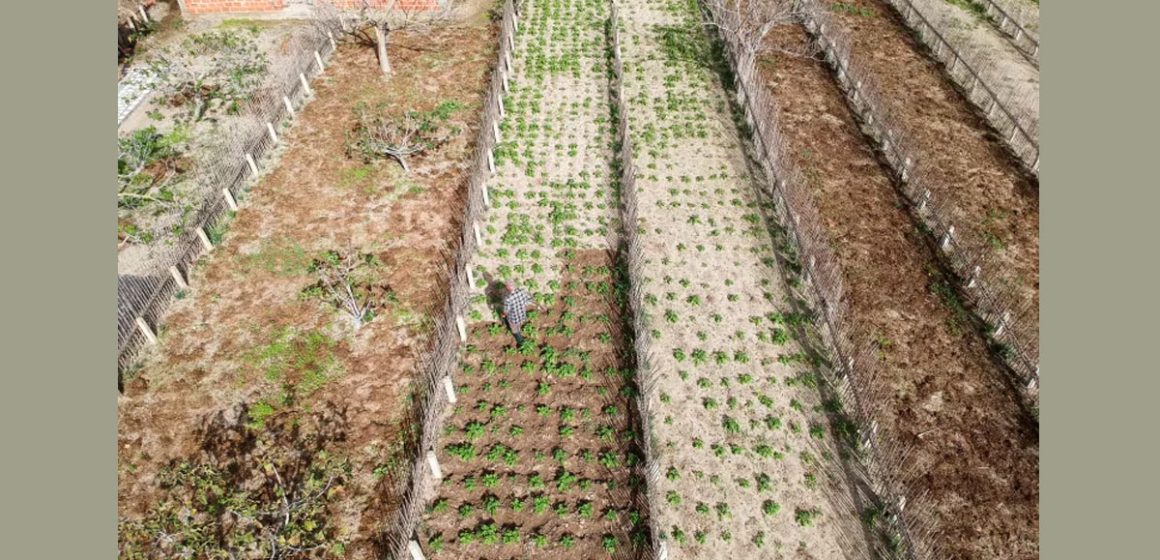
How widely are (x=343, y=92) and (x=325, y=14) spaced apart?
4.58m

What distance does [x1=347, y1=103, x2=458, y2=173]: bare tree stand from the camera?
13836 mm

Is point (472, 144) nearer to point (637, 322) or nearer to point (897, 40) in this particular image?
point (637, 322)

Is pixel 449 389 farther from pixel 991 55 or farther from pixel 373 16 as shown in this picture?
pixel 991 55

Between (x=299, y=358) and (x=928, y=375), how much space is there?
34.1ft

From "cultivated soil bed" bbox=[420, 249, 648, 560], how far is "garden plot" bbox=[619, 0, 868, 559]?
0.67m

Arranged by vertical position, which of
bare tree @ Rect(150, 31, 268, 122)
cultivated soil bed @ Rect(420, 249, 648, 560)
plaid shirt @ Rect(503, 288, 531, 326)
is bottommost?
cultivated soil bed @ Rect(420, 249, 648, 560)

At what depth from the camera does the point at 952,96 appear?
1650cm

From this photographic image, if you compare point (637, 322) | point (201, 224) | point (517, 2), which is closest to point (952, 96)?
point (637, 322)

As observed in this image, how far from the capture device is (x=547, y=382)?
983 cm

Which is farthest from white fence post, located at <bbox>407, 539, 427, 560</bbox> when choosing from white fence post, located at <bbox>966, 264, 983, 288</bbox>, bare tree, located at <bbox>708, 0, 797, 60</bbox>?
bare tree, located at <bbox>708, 0, 797, 60</bbox>

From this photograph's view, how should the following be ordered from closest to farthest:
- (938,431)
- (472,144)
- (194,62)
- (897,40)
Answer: (938,431) < (472,144) < (194,62) < (897,40)

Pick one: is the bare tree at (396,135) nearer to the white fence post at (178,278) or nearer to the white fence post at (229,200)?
the white fence post at (229,200)

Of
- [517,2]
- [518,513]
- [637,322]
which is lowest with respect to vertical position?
[518,513]

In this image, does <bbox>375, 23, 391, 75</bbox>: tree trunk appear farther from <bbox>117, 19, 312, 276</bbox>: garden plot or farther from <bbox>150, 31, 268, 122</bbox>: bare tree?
<bbox>150, 31, 268, 122</bbox>: bare tree
